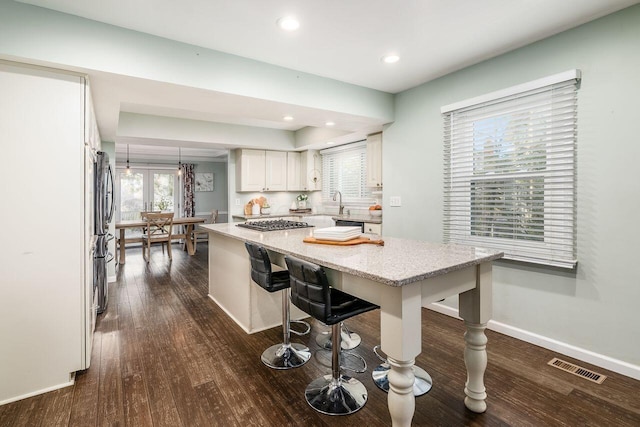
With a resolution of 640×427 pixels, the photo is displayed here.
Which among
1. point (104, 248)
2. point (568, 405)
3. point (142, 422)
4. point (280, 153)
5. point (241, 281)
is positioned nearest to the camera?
point (142, 422)

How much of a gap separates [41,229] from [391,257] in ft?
6.93

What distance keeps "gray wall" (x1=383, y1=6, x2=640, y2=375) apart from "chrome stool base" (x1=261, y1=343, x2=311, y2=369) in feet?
5.83

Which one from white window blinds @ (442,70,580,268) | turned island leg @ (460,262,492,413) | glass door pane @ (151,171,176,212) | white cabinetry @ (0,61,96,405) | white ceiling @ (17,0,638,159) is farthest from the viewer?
glass door pane @ (151,171,176,212)

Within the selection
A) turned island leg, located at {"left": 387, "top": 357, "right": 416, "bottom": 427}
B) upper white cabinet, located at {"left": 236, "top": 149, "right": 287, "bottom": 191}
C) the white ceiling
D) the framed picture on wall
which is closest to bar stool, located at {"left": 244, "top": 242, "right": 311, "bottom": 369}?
turned island leg, located at {"left": 387, "top": 357, "right": 416, "bottom": 427}

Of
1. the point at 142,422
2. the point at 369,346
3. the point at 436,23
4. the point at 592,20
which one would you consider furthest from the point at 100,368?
the point at 592,20

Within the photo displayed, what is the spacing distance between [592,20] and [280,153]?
4611 mm

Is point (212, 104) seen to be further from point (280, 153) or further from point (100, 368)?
point (280, 153)

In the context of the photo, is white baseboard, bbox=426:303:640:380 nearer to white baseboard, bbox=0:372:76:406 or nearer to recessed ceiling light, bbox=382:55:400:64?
recessed ceiling light, bbox=382:55:400:64

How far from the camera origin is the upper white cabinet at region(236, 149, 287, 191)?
221 inches

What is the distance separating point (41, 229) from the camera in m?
1.95

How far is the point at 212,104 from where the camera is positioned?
299 centimetres

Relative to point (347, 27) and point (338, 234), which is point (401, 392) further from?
point (347, 27)

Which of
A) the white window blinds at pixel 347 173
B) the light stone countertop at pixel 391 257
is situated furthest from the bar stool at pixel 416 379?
the white window blinds at pixel 347 173

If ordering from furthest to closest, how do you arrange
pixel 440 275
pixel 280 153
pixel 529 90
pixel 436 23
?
pixel 280 153, pixel 529 90, pixel 436 23, pixel 440 275
